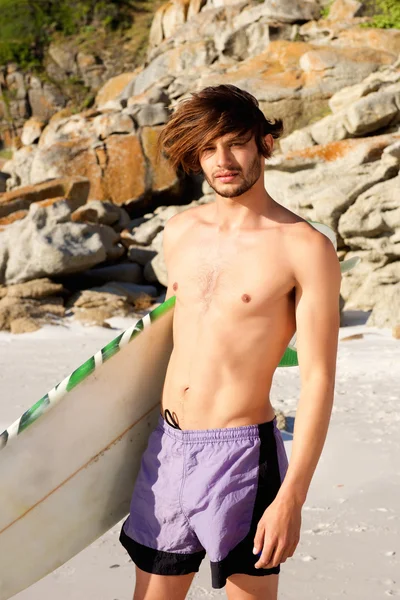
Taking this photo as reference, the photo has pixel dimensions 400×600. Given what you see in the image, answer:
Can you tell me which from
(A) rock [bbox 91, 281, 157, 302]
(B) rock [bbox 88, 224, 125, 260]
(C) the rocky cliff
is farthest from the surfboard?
(B) rock [bbox 88, 224, 125, 260]

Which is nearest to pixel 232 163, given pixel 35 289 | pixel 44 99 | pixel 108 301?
pixel 108 301

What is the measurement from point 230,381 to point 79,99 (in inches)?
1129

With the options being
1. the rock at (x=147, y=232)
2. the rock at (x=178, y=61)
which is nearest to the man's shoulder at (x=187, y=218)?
the rock at (x=147, y=232)

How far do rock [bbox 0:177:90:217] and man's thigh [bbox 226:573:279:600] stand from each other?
11.4 m

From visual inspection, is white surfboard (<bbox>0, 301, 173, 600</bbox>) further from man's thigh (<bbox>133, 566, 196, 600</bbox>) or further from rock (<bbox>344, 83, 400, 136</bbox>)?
rock (<bbox>344, 83, 400, 136</bbox>)

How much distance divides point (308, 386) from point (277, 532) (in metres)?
0.37

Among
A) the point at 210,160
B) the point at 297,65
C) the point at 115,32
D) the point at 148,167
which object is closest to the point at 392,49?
the point at 297,65

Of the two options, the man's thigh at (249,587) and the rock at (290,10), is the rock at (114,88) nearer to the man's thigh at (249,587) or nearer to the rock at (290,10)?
the rock at (290,10)

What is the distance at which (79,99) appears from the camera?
95.4 feet

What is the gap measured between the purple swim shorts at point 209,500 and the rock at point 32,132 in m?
24.1

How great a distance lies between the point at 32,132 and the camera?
25.1 meters

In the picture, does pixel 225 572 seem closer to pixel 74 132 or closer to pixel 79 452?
pixel 79 452

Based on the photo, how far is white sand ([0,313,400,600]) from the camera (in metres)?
3.23

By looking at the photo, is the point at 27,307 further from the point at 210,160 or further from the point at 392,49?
the point at 392,49
